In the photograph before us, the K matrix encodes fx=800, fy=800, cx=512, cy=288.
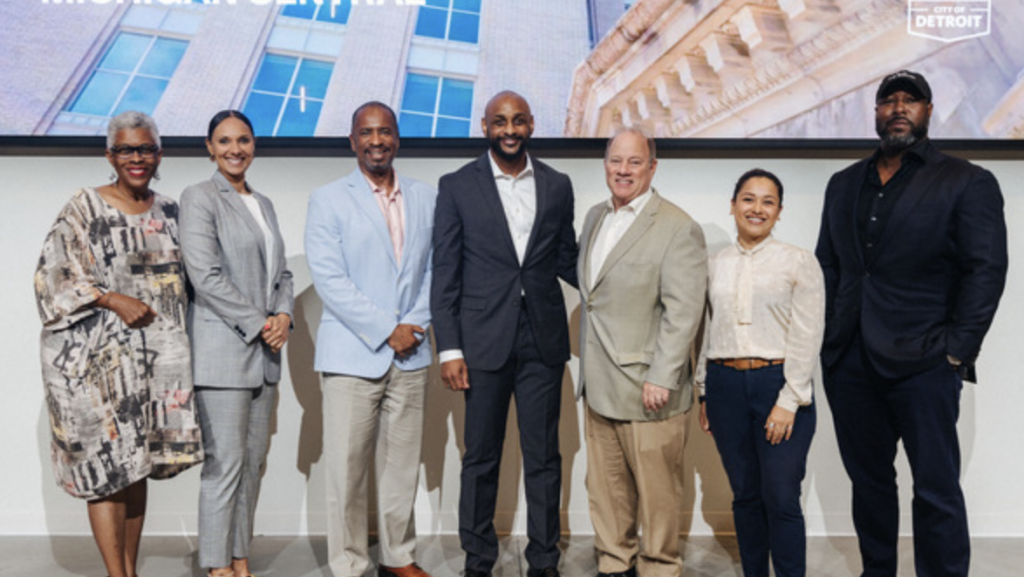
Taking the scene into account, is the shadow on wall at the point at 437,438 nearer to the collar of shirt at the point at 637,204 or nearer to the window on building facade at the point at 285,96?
the window on building facade at the point at 285,96

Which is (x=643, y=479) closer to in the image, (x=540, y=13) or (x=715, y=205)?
(x=715, y=205)

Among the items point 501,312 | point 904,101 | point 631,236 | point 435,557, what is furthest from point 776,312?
point 435,557

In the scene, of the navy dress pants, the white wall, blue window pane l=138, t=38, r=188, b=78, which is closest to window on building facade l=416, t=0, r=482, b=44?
the white wall

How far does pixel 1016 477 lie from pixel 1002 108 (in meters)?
1.68

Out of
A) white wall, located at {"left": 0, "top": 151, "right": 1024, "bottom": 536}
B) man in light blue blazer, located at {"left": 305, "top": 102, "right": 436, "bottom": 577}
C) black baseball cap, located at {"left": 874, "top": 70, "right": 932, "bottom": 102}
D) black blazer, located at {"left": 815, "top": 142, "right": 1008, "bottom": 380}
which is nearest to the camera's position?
black blazer, located at {"left": 815, "top": 142, "right": 1008, "bottom": 380}

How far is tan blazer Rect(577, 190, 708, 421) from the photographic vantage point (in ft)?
8.95

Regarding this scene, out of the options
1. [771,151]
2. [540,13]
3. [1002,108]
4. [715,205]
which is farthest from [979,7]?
[540,13]

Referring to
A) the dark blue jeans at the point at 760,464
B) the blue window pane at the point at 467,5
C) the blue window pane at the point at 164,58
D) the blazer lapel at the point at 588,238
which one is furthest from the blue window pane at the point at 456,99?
the dark blue jeans at the point at 760,464

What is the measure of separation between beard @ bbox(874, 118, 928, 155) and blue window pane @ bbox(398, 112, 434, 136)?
71.5 inches

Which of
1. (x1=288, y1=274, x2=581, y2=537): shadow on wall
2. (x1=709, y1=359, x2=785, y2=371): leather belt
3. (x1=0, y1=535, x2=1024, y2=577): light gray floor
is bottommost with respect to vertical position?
(x1=0, y1=535, x2=1024, y2=577): light gray floor

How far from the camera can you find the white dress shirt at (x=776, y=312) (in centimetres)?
258

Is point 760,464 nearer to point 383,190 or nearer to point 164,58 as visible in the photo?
point 383,190

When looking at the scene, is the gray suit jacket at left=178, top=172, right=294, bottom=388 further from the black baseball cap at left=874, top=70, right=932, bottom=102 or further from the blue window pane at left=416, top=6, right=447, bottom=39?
the black baseball cap at left=874, top=70, right=932, bottom=102

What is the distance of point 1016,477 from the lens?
145 inches
